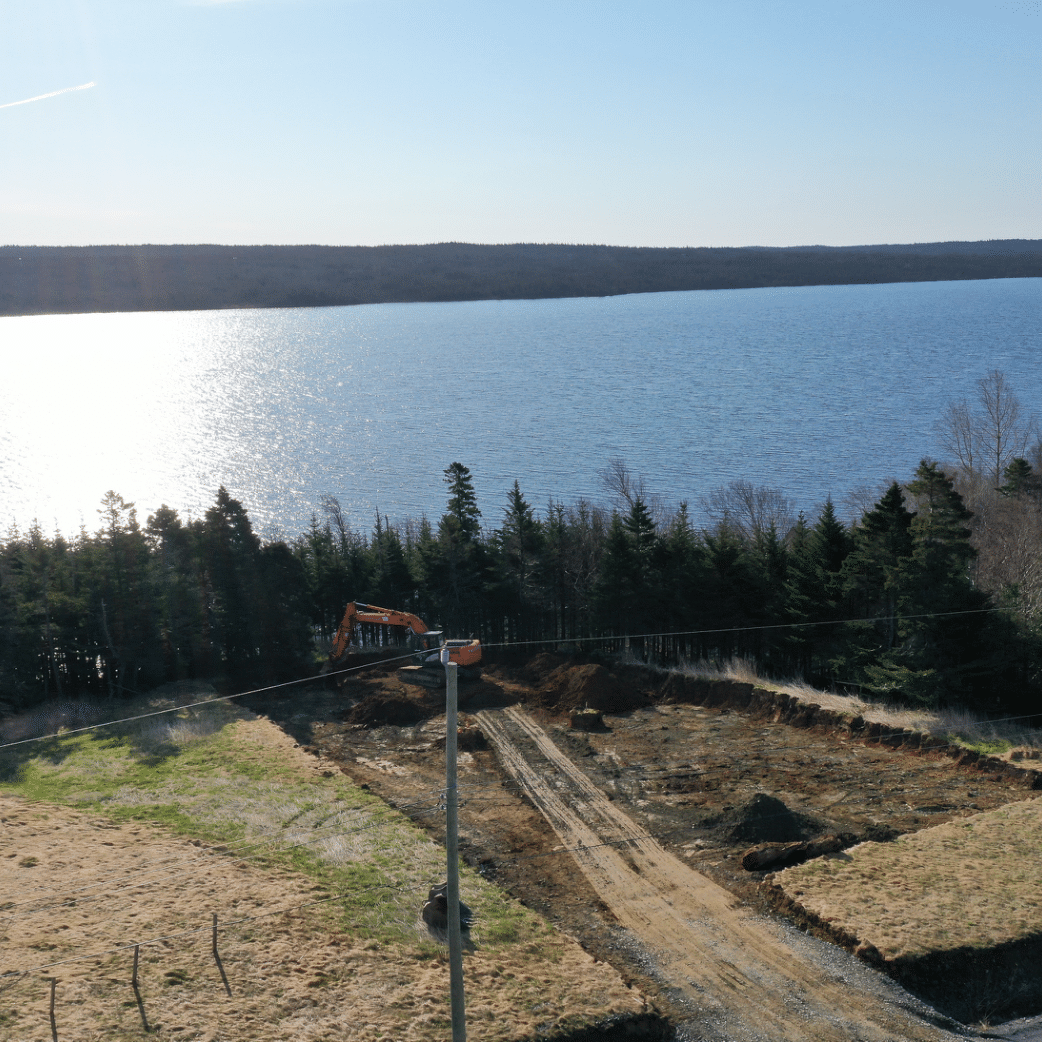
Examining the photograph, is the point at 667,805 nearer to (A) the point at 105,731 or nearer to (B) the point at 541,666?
(B) the point at 541,666

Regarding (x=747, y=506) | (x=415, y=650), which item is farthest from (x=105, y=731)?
(x=747, y=506)

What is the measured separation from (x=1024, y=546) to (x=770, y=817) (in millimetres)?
25301

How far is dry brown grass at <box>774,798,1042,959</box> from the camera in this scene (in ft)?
58.8

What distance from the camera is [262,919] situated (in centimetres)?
1858

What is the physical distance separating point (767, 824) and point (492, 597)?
23985mm

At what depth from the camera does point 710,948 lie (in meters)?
18.2

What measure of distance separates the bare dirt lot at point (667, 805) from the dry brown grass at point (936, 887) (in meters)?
0.93

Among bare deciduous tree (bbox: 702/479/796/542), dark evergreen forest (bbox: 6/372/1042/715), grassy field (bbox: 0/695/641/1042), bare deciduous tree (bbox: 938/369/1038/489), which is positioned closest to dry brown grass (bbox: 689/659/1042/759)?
dark evergreen forest (bbox: 6/372/1042/715)

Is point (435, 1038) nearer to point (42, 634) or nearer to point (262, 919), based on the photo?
point (262, 919)

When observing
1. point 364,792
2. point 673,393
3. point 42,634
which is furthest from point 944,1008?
point 673,393

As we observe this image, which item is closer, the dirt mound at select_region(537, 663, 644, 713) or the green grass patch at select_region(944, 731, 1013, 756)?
the green grass patch at select_region(944, 731, 1013, 756)

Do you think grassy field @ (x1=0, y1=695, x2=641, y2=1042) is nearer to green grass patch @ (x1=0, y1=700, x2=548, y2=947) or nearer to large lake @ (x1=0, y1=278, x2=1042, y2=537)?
green grass patch @ (x1=0, y1=700, x2=548, y2=947)

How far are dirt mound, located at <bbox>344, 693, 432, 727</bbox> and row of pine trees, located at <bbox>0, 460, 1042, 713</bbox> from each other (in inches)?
214

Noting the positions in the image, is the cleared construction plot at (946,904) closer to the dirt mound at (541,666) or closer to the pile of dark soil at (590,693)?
the pile of dark soil at (590,693)
